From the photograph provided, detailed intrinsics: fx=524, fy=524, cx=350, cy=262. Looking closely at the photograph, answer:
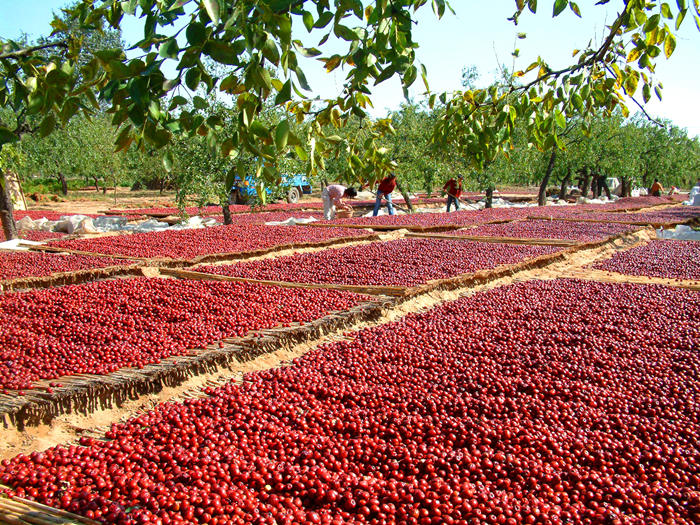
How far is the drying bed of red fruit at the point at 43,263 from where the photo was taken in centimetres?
590

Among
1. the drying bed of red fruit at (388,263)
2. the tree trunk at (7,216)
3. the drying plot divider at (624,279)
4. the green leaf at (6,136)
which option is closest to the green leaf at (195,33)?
the green leaf at (6,136)

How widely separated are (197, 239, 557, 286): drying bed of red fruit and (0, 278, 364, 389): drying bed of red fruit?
861mm

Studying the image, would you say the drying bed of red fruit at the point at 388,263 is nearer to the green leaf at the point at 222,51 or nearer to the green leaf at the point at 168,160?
the green leaf at the point at 168,160

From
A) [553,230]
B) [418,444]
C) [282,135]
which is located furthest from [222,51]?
[553,230]

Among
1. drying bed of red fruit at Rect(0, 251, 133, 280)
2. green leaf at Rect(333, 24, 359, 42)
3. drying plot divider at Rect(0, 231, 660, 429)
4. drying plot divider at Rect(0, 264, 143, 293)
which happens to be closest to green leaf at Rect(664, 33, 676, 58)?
green leaf at Rect(333, 24, 359, 42)

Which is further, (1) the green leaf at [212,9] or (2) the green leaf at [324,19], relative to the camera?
(2) the green leaf at [324,19]

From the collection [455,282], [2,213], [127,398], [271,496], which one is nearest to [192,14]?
[271,496]

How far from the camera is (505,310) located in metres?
4.60

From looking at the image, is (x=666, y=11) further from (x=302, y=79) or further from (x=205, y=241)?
(x=205, y=241)

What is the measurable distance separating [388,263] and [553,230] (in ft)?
15.4

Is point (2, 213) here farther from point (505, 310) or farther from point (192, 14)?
point (192, 14)

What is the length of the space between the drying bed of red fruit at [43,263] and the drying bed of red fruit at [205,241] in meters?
0.51

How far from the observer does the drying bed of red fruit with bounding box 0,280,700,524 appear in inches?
78.2

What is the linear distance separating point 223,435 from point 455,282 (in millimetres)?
3396
